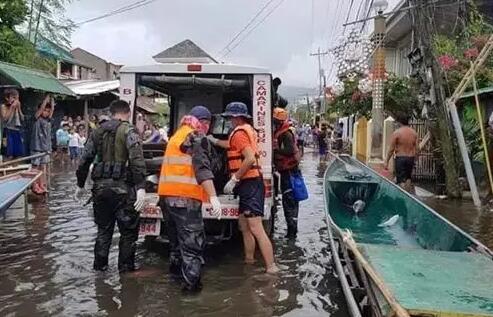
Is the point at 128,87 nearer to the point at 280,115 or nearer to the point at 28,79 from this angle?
the point at 280,115

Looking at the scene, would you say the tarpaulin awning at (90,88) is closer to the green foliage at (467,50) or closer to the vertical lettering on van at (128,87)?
the green foliage at (467,50)

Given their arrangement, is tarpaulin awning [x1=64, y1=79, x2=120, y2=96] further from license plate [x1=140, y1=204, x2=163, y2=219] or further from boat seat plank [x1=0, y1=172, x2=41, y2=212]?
license plate [x1=140, y1=204, x2=163, y2=219]

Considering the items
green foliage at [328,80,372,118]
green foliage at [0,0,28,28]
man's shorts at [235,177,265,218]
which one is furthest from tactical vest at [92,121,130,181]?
green foliage at [328,80,372,118]

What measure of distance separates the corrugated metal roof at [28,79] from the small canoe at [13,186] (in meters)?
2.42

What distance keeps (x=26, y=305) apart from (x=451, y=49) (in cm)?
1456

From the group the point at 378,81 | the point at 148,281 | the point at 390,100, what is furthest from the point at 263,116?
the point at 390,100

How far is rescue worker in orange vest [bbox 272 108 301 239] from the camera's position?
8500mm

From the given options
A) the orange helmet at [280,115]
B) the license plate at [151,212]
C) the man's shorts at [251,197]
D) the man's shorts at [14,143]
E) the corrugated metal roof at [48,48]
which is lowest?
the license plate at [151,212]

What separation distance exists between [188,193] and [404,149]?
6295mm

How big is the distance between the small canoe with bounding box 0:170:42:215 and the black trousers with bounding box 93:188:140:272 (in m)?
1.55

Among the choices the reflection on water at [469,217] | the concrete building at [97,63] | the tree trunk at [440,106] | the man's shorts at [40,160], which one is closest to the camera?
the reflection on water at [469,217]

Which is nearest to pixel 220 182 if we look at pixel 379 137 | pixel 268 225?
pixel 268 225

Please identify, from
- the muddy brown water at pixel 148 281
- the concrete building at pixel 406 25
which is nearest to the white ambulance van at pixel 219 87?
the muddy brown water at pixel 148 281

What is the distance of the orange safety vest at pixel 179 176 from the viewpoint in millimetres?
6059
